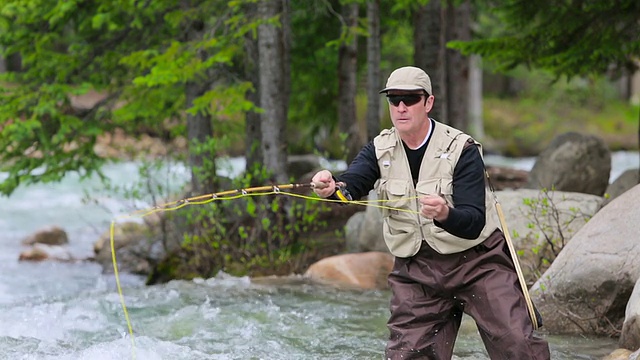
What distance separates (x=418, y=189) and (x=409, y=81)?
533mm

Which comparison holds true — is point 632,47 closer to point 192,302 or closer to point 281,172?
point 281,172

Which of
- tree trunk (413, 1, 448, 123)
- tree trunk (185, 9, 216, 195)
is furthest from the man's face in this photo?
tree trunk (413, 1, 448, 123)

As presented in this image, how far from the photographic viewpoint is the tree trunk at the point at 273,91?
975cm

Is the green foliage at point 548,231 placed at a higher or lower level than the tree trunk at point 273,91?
lower

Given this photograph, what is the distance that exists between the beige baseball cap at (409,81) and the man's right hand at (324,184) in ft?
1.70

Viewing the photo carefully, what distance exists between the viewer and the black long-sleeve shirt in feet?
12.9

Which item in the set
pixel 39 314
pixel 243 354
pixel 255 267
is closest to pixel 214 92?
pixel 255 267

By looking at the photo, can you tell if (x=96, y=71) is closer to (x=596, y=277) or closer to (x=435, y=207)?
(x=596, y=277)

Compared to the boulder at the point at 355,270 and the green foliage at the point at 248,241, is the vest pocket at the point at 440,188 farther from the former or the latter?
the green foliage at the point at 248,241

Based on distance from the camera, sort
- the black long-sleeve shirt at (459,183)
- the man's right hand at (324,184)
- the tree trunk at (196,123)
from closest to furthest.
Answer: the black long-sleeve shirt at (459,183) < the man's right hand at (324,184) < the tree trunk at (196,123)

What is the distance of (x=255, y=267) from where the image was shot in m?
9.88

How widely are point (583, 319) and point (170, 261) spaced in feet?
17.7

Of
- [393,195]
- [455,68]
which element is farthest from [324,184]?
[455,68]

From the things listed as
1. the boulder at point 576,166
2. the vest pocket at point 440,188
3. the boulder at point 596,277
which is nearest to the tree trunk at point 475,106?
the boulder at point 576,166
